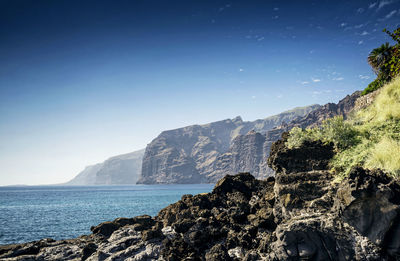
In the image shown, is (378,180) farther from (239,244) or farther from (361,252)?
(239,244)

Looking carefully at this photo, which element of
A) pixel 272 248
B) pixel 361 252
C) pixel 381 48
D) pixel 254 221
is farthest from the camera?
A: pixel 381 48

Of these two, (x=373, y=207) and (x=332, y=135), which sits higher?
(x=332, y=135)

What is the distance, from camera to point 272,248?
911 centimetres

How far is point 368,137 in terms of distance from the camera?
1144 centimetres

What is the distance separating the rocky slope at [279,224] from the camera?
303 inches

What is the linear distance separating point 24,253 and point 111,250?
6524 mm

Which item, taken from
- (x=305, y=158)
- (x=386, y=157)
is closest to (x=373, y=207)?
(x=386, y=157)

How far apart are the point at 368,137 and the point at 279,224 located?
619 centimetres

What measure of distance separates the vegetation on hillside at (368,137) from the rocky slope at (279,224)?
59 cm

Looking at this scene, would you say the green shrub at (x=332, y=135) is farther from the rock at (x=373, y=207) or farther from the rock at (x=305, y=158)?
the rock at (x=373, y=207)

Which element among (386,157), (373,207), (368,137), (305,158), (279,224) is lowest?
(279,224)

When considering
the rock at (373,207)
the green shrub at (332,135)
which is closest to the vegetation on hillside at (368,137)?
the green shrub at (332,135)

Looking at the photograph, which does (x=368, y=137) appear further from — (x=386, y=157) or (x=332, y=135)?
(x=386, y=157)

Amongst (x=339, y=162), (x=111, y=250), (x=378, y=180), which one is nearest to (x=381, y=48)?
Answer: (x=339, y=162)
